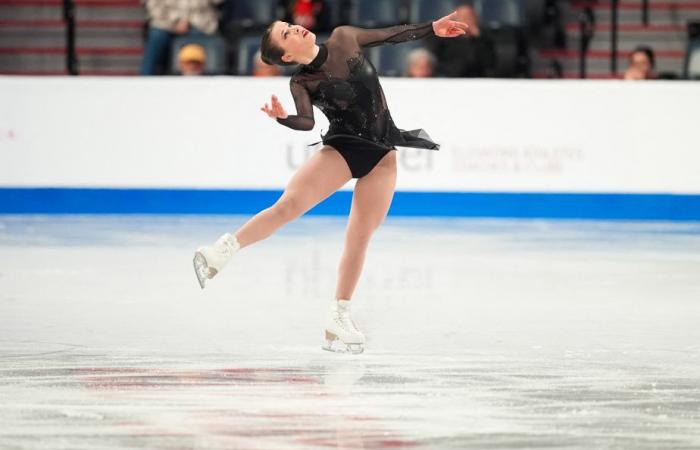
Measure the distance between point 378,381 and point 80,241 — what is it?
5102 millimetres

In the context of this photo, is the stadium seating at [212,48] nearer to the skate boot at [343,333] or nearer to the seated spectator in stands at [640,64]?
the seated spectator in stands at [640,64]

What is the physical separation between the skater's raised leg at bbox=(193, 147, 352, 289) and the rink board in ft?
18.7

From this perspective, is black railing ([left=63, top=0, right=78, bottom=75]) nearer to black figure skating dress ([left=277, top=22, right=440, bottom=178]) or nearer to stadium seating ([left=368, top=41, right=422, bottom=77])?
stadium seating ([left=368, top=41, right=422, bottom=77])

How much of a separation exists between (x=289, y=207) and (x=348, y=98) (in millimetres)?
492

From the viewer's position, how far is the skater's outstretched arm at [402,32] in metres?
5.45

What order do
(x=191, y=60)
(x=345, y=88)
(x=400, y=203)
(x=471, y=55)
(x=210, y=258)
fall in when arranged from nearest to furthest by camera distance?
1. (x=210, y=258)
2. (x=345, y=88)
3. (x=400, y=203)
4. (x=191, y=60)
5. (x=471, y=55)

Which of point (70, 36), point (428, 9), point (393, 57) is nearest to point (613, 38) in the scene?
point (428, 9)

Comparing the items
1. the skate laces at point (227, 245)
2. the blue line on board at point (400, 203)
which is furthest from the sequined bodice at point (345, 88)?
the blue line on board at point (400, 203)

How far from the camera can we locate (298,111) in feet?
17.3

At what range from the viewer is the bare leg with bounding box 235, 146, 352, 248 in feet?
17.4

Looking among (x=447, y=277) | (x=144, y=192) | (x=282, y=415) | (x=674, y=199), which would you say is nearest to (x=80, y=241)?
(x=144, y=192)

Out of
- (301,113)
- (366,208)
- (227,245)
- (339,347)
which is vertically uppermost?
(301,113)

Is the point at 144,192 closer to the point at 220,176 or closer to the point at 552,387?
the point at 220,176

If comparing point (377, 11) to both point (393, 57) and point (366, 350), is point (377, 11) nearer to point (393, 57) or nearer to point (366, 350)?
point (393, 57)
